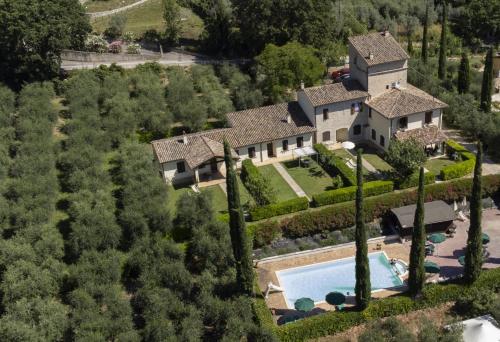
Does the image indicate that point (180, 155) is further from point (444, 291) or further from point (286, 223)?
point (444, 291)

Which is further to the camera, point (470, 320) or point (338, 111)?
point (338, 111)

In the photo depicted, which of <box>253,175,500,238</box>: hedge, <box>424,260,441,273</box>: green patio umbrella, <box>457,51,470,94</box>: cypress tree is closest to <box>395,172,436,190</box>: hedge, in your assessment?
<box>253,175,500,238</box>: hedge

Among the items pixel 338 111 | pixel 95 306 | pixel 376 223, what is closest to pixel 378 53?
pixel 338 111

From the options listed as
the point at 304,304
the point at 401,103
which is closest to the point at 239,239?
the point at 304,304

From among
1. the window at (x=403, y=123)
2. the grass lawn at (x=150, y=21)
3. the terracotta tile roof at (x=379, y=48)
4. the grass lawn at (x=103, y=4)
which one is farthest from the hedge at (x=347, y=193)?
the grass lawn at (x=103, y=4)

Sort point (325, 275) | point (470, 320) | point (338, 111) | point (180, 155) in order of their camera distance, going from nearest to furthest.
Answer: point (470, 320) → point (325, 275) → point (180, 155) → point (338, 111)
